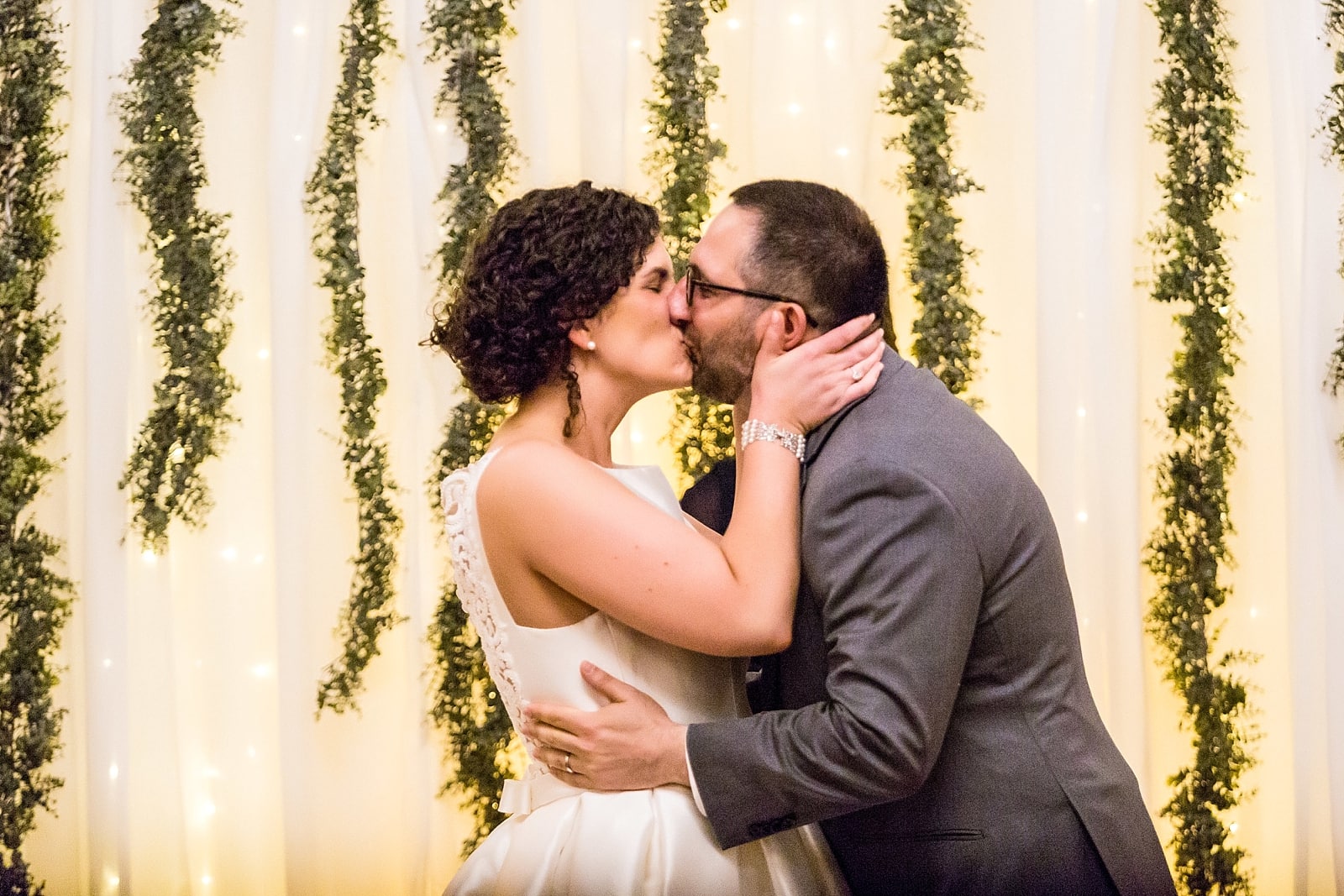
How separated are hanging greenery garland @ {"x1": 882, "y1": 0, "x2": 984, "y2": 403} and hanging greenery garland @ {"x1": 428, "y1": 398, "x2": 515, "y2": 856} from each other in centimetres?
101

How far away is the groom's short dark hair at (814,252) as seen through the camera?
1.60 metres

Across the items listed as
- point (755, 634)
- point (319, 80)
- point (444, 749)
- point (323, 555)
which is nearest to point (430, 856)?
point (444, 749)

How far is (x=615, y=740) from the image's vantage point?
1.52 metres

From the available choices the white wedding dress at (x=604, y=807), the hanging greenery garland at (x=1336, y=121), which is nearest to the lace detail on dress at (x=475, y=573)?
the white wedding dress at (x=604, y=807)

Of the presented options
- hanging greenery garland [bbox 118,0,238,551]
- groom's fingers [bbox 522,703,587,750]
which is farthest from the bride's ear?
hanging greenery garland [bbox 118,0,238,551]

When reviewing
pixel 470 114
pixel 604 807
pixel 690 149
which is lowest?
pixel 604 807

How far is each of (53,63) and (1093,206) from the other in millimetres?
2504

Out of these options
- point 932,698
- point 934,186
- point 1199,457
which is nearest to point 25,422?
point 934,186

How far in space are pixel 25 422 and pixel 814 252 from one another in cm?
212

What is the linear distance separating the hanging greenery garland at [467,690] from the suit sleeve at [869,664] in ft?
4.27

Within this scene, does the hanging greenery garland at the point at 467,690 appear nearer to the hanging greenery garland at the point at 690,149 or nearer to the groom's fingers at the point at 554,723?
the hanging greenery garland at the point at 690,149

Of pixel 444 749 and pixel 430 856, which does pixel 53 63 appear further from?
pixel 430 856

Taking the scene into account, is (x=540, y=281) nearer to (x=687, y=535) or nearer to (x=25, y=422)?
(x=687, y=535)

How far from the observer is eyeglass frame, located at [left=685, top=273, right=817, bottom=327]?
1610 millimetres
